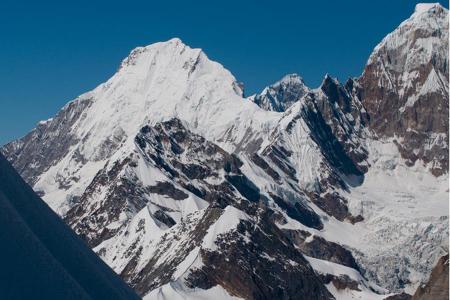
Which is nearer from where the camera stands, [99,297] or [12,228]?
[12,228]

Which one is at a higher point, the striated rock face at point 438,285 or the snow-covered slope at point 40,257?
the striated rock face at point 438,285

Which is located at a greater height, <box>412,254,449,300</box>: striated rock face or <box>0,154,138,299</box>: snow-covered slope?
<box>412,254,449,300</box>: striated rock face

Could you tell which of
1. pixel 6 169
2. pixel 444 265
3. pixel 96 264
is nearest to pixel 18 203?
pixel 6 169

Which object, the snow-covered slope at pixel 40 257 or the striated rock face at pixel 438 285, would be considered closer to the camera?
the snow-covered slope at pixel 40 257

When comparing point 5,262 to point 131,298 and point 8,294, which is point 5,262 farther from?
point 131,298

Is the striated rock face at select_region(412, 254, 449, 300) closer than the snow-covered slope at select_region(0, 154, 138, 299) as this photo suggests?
No

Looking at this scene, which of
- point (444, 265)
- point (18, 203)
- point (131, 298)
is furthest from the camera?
point (444, 265)

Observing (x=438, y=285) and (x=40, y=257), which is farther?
(x=438, y=285)

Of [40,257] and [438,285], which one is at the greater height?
[438,285]

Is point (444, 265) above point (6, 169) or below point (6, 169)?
above

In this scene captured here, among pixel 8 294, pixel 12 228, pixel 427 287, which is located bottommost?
pixel 8 294

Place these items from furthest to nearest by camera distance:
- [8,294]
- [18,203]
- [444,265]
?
[444,265], [18,203], [8,294]
